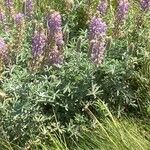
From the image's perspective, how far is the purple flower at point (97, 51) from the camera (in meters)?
3.61

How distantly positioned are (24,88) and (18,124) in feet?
0.94

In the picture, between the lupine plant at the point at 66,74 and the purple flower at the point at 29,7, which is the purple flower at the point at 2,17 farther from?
the purple flower at the point at 29,7

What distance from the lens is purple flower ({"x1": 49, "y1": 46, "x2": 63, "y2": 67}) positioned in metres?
3.69

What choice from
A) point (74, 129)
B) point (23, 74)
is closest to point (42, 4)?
point (23, 74)

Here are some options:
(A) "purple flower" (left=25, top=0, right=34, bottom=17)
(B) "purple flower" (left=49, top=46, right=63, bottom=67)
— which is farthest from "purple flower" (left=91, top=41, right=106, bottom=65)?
(A) "purple flower" (left=25, top=0, right=34, bottom=17)

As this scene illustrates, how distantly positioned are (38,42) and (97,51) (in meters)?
0.48

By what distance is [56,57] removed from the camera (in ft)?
12.3

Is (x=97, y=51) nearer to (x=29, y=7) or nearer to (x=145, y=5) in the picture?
(x=145, y=5)

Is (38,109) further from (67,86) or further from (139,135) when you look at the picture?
(139,135)

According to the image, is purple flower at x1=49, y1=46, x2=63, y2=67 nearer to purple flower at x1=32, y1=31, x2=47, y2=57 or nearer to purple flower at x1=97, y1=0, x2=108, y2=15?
purple flower at x1=32, y1=31, x2=47, y2=57

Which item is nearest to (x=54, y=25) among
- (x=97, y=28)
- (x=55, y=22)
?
(x=55, y=22)

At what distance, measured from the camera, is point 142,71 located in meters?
4.24

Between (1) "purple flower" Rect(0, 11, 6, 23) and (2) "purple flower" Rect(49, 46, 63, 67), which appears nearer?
(2) "purple flower" Rect(49, 46, 63, 67)

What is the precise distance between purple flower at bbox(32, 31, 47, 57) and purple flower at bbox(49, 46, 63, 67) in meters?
0.19
